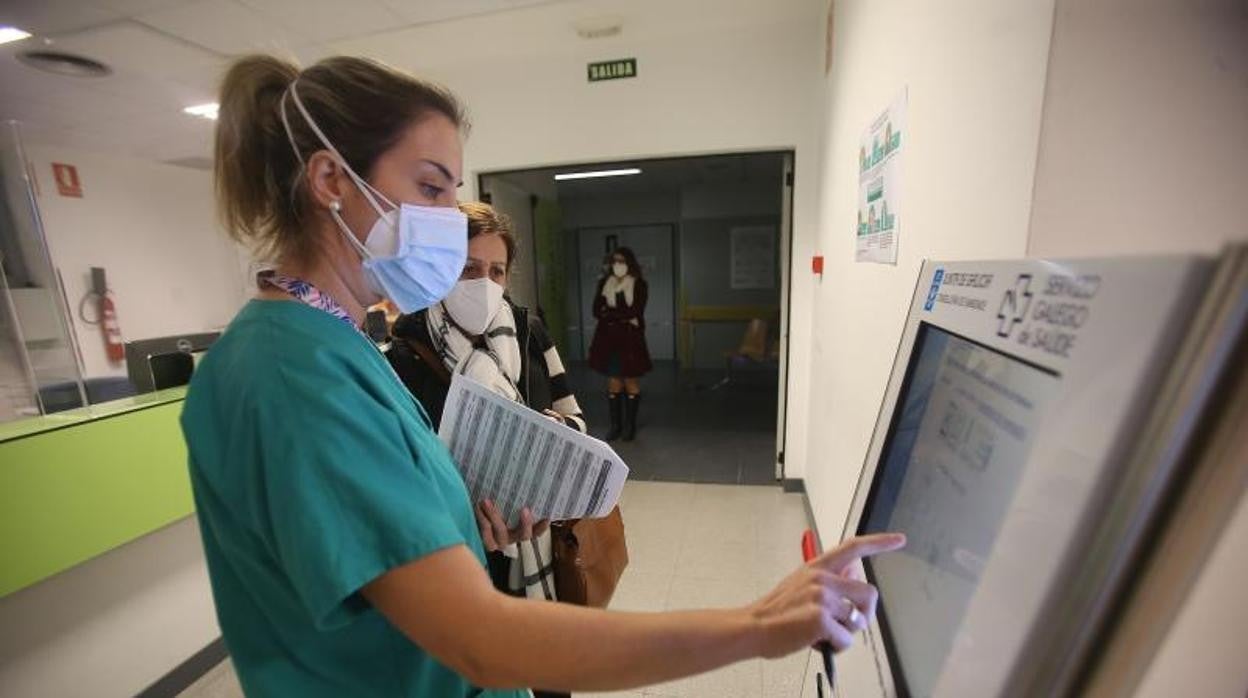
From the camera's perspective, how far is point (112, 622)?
1.70 metres

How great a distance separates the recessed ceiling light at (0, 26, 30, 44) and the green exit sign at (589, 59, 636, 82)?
2863 mm

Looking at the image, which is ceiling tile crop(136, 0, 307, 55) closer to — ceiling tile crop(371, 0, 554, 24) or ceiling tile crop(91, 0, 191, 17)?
ceiling tile crop(91, 0, 191, 17)

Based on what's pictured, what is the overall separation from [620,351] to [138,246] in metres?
4.91

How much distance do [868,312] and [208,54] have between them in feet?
12.4

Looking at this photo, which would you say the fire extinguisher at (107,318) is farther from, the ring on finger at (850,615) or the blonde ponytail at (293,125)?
the ring on finger at (850,615)

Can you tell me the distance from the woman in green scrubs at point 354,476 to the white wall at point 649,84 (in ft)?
7.57

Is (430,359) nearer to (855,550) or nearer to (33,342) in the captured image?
(855,550)

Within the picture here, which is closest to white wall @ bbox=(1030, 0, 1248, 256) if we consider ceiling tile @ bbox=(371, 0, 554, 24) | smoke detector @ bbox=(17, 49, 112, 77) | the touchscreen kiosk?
the touchscreen kiosk

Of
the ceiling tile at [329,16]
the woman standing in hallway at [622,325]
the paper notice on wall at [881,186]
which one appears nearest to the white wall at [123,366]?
the ceiling tile at [329,16]

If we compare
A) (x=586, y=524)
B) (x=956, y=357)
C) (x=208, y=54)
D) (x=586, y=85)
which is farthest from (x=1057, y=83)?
(x=208, y=54)

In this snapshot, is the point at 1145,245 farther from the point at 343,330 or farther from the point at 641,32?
the point at 641,32

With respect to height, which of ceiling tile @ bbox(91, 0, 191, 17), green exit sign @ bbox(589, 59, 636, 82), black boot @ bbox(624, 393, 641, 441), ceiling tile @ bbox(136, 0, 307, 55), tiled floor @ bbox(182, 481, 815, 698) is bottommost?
tiled floor @ bbox(182, 481, 815, 698)

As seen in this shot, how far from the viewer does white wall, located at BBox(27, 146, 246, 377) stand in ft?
14.5

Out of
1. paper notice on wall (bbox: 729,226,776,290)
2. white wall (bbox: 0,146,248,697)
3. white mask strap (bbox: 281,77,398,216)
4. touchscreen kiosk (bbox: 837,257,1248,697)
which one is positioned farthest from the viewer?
paper notice on wall (bbox: 729,226,776,290)
